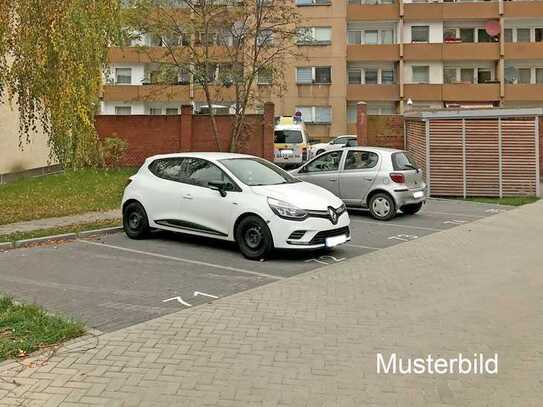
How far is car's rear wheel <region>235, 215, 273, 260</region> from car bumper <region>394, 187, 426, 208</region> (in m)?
5.22

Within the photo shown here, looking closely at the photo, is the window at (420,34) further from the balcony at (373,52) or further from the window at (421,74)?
the window at (421,74)

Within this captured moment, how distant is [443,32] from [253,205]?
38.4 metres

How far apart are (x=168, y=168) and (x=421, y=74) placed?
35.7 metres

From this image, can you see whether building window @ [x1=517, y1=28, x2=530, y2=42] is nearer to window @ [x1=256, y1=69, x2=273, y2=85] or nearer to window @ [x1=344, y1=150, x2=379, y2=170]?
window @ [x1=256, y1=69, x2=273, y2=85]

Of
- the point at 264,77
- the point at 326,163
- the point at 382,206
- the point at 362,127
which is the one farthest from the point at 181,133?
the point at 382,206

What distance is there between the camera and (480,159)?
17.8 metres

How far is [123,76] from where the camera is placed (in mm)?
44531

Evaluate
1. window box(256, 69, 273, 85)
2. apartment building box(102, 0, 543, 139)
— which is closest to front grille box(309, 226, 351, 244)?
window box(256, 69, 273, 85)

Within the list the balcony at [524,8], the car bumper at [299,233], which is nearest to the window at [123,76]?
the balcony at [524,8]

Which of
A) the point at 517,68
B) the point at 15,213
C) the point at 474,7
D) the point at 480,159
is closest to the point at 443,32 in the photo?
the point at 474,7

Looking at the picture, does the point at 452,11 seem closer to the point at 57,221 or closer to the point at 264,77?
the point at 264,77

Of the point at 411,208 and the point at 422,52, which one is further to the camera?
the point at 422,52

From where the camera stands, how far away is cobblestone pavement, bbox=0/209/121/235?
11.4 meters

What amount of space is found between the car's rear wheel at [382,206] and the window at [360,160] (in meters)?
0.75
